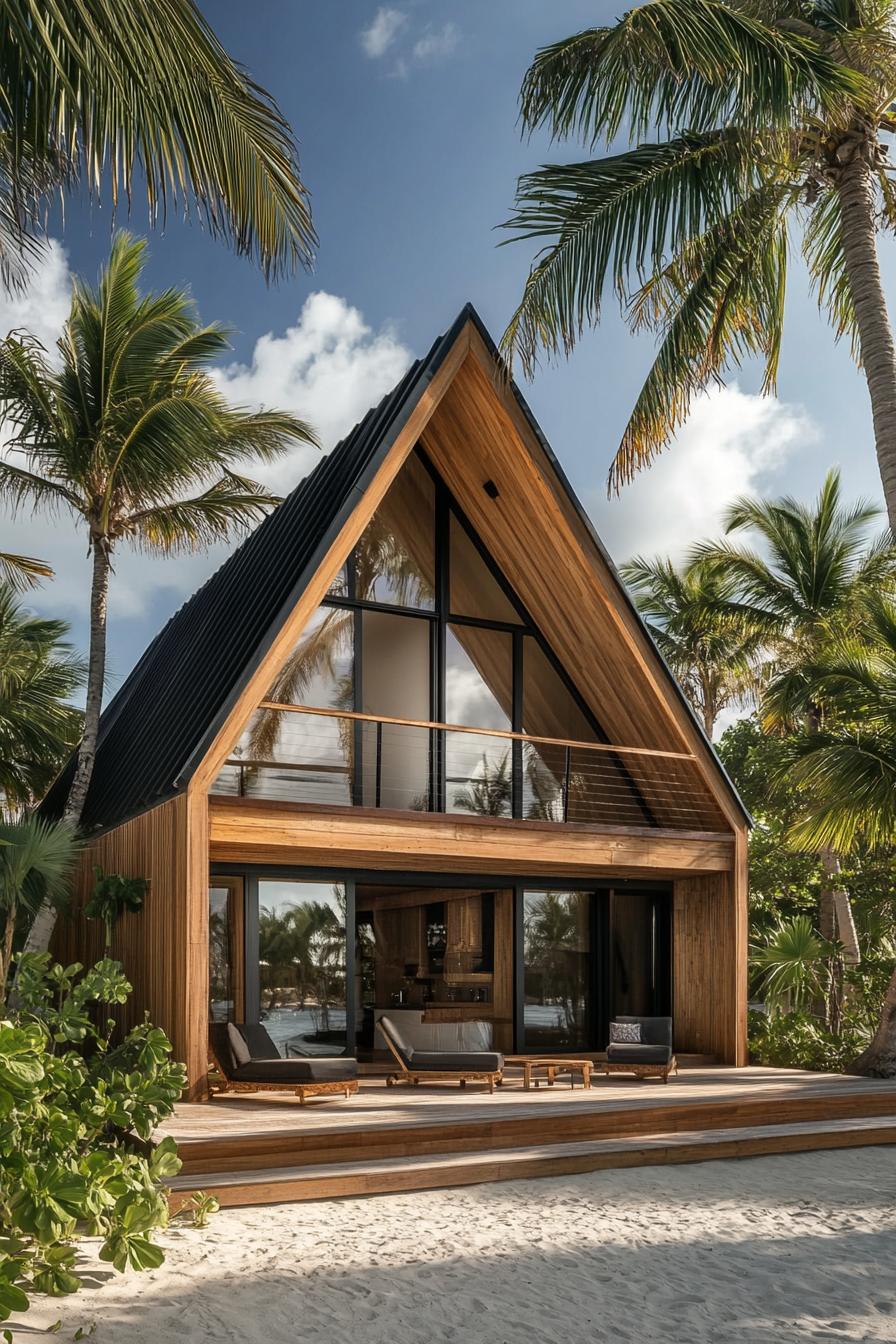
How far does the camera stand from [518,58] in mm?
11188

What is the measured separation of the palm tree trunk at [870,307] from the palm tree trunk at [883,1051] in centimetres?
494

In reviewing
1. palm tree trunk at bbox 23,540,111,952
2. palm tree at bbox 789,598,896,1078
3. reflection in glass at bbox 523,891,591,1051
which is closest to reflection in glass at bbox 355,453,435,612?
palm tree trunk at bbox 23,540,111,952

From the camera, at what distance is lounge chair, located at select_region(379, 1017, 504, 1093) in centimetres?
1057

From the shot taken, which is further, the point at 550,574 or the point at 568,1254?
the point at 550,574

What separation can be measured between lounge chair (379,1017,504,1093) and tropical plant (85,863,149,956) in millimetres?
2487

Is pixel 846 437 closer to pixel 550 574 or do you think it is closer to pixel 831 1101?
pixel 550 574

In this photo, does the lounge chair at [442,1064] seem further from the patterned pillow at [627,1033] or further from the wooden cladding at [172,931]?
the wooden cladding at [172,931]

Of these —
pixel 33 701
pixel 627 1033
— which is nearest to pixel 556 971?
pixel 627 1033

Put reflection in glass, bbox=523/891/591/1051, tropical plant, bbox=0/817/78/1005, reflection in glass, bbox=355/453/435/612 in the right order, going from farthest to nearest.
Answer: reflection in glass, bbox=523/891/591/1051
reflection in glass, bbox=355/453/435/612
tropical plant, bbox=0/817/78/1005

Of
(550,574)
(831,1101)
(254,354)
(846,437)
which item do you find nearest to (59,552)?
(254,354)

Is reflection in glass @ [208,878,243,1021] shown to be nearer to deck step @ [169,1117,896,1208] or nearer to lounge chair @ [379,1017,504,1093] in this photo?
lounge chair @ [379,1017,504,1093]

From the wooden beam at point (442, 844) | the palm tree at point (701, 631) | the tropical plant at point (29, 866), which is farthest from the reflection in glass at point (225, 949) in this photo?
the palm tree at point (701, 631)

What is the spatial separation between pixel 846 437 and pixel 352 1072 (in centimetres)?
2048

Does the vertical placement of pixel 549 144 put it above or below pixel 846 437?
below
